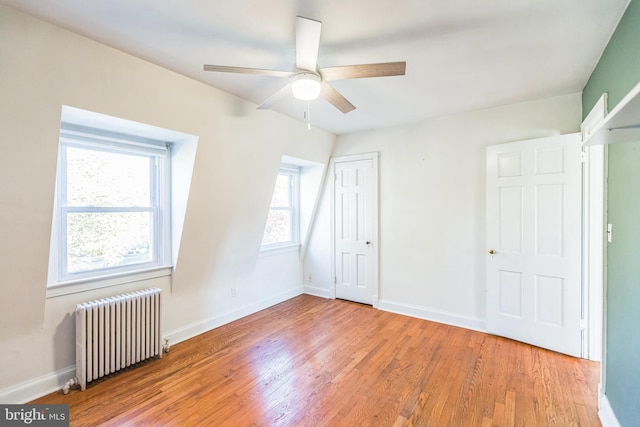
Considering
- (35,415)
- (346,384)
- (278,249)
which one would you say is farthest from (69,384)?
(278,249)

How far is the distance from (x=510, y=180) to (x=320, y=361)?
2.63m

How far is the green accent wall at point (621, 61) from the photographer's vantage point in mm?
1518

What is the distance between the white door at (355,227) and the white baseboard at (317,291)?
6.8 inches

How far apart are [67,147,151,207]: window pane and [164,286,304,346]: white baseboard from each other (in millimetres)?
1382

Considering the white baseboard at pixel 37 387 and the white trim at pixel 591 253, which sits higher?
the white trim at pixel 591 253

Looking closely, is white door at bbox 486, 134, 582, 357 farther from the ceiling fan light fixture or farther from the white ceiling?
the ceiling fan light fixture

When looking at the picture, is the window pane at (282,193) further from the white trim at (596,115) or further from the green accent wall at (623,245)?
the green accent wall at (623,245)

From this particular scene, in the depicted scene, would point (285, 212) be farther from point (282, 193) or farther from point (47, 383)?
point (47, 383)

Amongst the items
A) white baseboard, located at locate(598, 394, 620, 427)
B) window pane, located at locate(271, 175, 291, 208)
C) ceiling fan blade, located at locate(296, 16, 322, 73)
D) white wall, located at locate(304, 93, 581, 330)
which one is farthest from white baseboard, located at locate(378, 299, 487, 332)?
ceiling fan blade, located at locate(296, 16, 322, 73)

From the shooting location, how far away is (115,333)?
237cm

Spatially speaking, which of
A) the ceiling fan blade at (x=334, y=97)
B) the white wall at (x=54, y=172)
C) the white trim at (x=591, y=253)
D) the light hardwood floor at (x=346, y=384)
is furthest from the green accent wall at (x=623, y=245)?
the white wall at (x=54, y=172)

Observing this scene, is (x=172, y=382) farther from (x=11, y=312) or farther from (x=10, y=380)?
(x=11, y=312)

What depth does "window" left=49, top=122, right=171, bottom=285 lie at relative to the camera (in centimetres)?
231

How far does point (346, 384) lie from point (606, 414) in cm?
168
